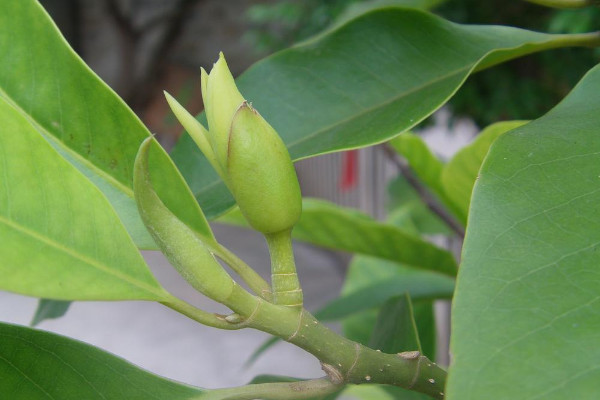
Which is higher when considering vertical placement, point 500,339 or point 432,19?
point 432,19

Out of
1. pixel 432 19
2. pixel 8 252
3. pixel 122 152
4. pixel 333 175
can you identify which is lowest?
pixel 8 252

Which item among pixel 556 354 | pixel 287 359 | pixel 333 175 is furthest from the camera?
pixel 333 175

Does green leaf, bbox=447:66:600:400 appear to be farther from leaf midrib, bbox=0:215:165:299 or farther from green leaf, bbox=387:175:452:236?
green leaf, bbox=387:175:452:236

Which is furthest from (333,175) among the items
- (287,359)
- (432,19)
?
(432,19)

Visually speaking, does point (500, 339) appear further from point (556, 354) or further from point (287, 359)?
point (287, 359)

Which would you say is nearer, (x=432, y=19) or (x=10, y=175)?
(x=10, y=175)

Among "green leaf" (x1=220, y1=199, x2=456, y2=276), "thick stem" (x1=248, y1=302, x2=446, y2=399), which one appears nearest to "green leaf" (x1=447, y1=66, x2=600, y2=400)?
"thick stem" (x1=248, y1=302, x2=446, y2=399)

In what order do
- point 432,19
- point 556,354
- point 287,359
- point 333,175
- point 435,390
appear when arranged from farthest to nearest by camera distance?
point 333,175
point 287,359
point 432,19
point 435,390
point 556,354

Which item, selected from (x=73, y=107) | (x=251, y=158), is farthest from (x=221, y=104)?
(x=73, y=107)
